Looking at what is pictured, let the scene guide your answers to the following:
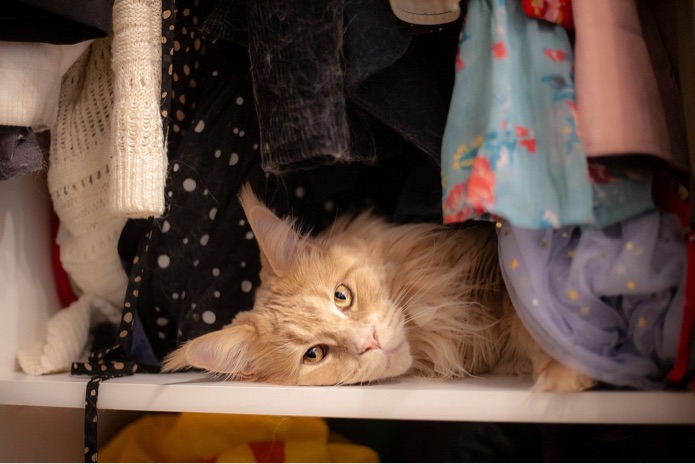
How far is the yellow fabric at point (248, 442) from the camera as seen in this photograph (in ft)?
3.03

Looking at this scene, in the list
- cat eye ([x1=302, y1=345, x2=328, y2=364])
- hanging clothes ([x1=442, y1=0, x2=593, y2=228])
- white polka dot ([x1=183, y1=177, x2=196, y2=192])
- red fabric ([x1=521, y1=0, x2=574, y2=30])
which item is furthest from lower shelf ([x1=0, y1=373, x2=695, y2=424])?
red fabric ([x1=521, y1=0, x2=574, y2=30])

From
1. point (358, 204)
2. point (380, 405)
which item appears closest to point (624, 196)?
point (380, 405)

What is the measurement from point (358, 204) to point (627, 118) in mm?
569

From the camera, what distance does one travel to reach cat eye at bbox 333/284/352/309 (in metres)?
0.90

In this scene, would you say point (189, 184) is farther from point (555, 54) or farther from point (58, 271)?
point (555, 54)

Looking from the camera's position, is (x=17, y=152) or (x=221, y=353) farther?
(x=221, y=353)

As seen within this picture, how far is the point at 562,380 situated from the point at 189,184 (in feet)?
2.26

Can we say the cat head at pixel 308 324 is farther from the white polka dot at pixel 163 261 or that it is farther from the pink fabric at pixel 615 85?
the pink fabric at pixel 615 85

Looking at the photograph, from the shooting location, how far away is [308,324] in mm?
881

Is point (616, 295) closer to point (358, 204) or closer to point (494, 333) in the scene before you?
point (494, 333)

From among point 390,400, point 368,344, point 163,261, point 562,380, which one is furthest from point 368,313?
point 163,261

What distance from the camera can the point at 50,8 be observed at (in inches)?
26.1

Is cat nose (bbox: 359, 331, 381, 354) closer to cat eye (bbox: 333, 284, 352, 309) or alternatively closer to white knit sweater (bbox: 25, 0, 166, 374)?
cat eye (bbox: 333, 284, 352, 309)

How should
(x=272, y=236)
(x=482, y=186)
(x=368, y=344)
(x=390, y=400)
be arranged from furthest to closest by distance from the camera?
(x=272, y=236) < (x=368, y=344) < (x=390, y=400) < (x=482, y=186)
